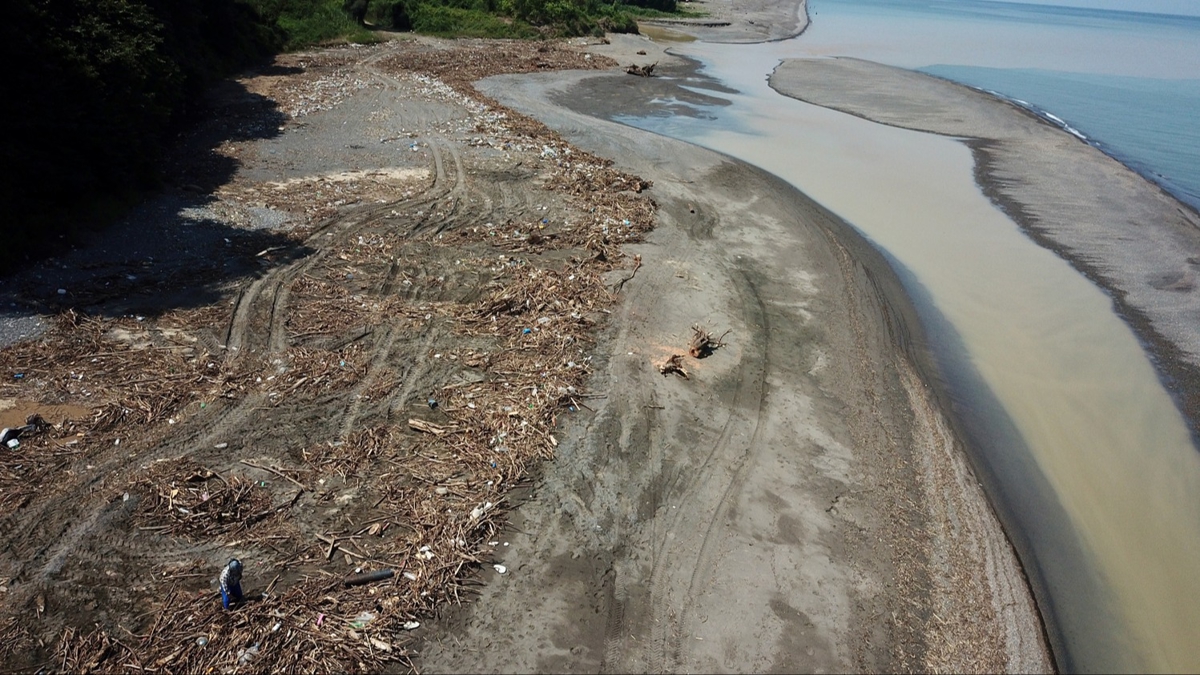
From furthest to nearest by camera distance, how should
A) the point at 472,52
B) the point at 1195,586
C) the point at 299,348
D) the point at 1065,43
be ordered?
the point at 1065,43
the point at 472,52
the point at 299,348
the point at 1195,586

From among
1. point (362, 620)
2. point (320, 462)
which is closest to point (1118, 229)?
point (320, 462)

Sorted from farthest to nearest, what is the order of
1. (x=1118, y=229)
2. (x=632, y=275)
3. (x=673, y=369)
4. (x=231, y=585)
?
1. (x=1118, y=229)
2. (x=632, y=275)
3. (x=673, y=369)
4. (x=231, y=585)

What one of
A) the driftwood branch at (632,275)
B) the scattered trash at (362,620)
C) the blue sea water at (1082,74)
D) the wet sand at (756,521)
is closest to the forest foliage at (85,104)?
the scattered trash at (362,620)

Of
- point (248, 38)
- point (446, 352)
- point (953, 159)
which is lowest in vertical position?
point (446, 352)

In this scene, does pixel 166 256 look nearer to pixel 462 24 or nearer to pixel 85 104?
pixel 85 104

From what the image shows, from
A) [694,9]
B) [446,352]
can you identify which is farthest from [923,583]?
[694,9]

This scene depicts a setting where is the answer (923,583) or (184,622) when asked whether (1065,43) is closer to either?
(923,583)

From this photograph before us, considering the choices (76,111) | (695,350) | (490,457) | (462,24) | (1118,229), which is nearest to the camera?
(490,457)

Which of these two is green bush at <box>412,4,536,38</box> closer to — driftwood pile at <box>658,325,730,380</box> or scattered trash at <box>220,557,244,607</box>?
driftwood pile at <box>658,325,730,380</box>
